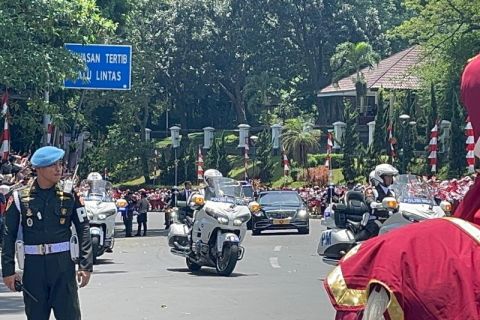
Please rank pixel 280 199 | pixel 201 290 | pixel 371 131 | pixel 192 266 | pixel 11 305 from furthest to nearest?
pixel 371 131
pixel 280 199
pixel 192 266
pixel 201 290
pixel 11 305

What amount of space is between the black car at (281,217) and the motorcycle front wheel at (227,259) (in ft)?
50.3

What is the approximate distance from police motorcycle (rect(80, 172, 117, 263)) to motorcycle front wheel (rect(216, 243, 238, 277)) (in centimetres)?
321

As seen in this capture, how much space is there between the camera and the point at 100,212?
21.0 m

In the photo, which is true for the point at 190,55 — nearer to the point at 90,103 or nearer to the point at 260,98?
the point at 260,98

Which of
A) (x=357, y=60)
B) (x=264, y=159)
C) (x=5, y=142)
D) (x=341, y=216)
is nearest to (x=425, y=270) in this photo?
(x=341, y=216)

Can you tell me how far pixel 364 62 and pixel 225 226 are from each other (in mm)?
46170

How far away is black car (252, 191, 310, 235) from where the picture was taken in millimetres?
33500

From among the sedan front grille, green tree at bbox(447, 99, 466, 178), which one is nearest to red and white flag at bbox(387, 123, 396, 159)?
green tree at bbox(447, 99, 466, 178)

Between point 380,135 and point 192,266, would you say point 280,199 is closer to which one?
point 192,266

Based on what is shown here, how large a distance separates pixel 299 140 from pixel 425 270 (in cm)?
5473

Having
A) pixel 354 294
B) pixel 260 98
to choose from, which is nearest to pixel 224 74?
pixel 260 98

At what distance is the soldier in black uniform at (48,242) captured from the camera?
768 centimetres

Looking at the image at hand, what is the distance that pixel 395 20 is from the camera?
7194 centimetres

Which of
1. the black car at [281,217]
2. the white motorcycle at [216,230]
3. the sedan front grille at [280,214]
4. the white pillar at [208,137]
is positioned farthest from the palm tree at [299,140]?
the white motorcycle at [216,230]
